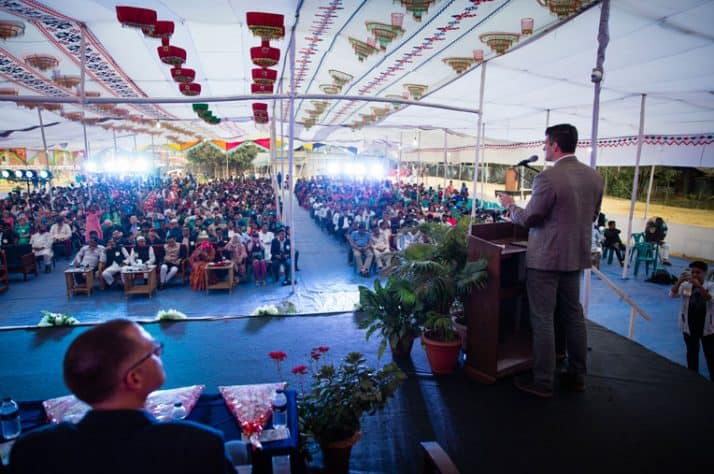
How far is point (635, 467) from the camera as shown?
243cm

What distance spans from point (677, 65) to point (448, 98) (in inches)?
173

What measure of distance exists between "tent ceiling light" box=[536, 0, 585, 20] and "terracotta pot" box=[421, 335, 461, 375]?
126 inches

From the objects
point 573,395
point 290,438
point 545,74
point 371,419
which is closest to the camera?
point 290,438

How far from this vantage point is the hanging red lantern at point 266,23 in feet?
14.8

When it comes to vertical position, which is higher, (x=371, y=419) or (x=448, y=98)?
(x=448, y=98)

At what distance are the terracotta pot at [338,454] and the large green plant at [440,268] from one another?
145cm

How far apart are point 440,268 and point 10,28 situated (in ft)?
19.7

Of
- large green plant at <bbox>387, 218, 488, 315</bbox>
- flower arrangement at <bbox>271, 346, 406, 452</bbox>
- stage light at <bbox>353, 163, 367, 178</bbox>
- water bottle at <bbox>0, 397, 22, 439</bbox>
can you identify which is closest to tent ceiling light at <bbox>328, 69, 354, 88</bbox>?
large green plant at <bbox>387, 218, 488, 315</bbox>

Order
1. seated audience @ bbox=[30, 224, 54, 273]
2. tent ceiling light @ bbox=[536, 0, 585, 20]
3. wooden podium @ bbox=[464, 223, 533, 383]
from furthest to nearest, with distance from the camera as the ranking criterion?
seated audience @ bbox=[30, 224, 54, 273] → tent ceiling light @ bbox=[536, 0, 585, 20] → wooden podium @ bbox=[464, 223, 533, 383]

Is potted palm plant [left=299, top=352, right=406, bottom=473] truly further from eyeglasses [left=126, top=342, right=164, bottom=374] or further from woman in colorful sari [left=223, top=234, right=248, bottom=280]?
woman in colorful sari [left=223, top=234, right=248, bottom=280]

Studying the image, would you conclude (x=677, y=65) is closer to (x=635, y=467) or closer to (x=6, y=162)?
(x=635, y=467)

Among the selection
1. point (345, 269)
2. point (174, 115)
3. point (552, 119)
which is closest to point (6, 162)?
point (174, 115)

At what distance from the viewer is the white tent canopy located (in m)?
4.50

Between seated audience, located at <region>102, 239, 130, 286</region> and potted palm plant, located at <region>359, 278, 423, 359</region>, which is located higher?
potted palm plant, located at <region>359, 278, 423, 359</region>
